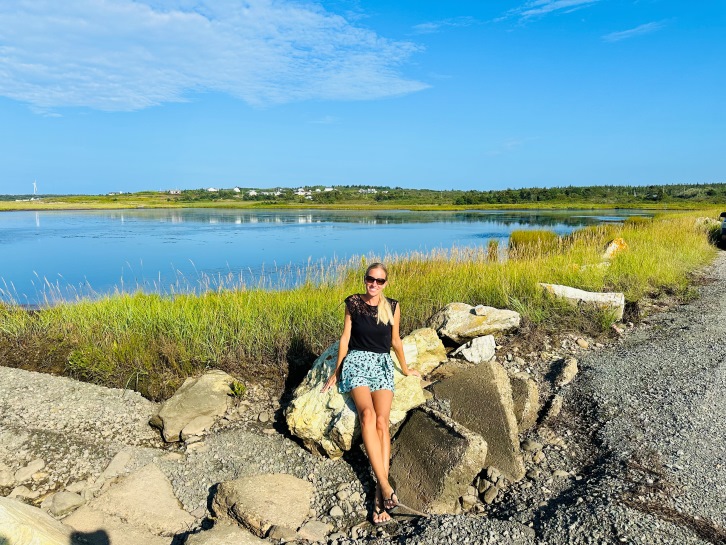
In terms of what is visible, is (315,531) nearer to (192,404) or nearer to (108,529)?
(108,529)

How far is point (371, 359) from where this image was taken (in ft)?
16.3

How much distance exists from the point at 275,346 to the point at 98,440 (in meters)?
2.34

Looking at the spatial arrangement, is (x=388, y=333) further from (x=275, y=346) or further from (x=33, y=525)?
(x=33, y=525)

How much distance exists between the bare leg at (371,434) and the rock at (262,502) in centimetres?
64

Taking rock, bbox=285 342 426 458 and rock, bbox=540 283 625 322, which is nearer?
rock, bbox=285 342 426 458

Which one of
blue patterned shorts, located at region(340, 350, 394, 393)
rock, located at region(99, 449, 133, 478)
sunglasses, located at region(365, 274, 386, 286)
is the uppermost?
sunglasses, located at region(365, 274, 386, 286)

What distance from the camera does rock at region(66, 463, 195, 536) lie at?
161 inches

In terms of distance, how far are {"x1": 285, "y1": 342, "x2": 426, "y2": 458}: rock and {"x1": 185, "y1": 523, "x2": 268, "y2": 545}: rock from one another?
1311 millimetres

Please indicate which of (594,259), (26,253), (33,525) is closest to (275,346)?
(33,525)

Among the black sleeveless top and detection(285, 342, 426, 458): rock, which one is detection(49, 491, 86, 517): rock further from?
the black sleeveless top

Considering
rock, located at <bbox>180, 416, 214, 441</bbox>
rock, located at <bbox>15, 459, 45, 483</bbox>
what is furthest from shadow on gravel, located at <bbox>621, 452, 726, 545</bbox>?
rock, located at <bbox>15, 459, 45, 483</bbox>

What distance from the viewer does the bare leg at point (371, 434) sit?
429 cm

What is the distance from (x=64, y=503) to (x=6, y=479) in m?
0.76

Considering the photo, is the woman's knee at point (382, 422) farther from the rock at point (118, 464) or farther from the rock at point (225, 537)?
the rock at point (118, 464)
